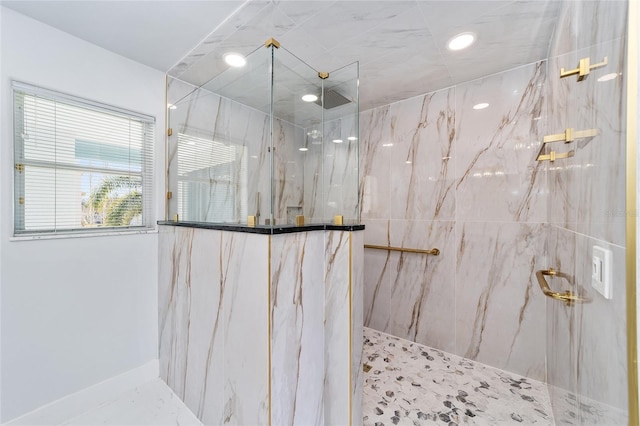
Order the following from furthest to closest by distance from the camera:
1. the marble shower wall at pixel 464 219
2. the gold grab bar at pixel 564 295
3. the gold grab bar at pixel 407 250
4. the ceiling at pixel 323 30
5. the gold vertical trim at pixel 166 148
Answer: the gold grab bar at pixel 407 250
the gold vertical trim at pixel 166 148
the marble shower wall at pixel 464 219
the ceiling at pixel 323 30
the gold grab bar at pixel 564 295

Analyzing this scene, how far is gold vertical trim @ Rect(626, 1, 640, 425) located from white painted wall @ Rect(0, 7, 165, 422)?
8.00ft

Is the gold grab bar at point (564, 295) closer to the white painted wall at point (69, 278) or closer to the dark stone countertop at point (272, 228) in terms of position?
the dark stone countertop at point (272, 228)

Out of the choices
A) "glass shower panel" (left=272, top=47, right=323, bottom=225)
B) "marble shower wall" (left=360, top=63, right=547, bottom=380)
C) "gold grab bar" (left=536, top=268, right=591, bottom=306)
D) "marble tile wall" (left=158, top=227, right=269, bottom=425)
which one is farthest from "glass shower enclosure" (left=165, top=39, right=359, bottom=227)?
"marble shower wall" (left=360, top=63, right=547, bottom=380)

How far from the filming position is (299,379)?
4.09 feet

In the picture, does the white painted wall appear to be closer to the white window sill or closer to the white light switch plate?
the white window sill

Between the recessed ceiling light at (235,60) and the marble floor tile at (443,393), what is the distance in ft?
7.69

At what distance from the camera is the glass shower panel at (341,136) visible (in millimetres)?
1633

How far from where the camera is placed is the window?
1444 mm

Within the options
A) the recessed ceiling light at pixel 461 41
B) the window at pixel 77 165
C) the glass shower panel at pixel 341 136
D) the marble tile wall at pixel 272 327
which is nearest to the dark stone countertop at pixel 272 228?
the marble tile wall at pixel 272 327

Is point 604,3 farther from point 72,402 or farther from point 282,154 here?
point 72,402

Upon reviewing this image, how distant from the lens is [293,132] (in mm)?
1522

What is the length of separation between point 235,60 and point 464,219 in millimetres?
2176

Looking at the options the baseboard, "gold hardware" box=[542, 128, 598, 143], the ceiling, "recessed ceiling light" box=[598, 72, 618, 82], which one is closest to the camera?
"recessed ceiling light" box=[598, 72, 618, 82]

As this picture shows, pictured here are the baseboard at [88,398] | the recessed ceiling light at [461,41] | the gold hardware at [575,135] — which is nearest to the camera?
the gold hardware at [575,135]
